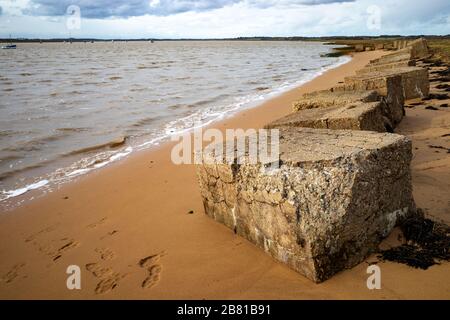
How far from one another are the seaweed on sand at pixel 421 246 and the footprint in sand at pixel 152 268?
5.96ft

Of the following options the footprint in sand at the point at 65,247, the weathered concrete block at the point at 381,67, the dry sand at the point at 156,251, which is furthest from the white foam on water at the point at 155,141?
the weathered concrete block at the point at 381,67

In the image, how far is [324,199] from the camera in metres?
2.67

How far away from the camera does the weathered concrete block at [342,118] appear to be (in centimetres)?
464

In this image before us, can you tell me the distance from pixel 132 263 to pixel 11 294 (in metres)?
0.99

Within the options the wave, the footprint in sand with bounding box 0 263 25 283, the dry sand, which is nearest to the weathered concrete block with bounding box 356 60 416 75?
the dry sand

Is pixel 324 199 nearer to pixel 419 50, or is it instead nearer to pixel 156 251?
pixel 156 251

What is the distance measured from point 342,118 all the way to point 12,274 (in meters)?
4.00

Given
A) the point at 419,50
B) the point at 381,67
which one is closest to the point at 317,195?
the point at 381,67

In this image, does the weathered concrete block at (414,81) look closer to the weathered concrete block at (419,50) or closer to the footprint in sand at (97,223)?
the footprint in sand at (97,223)

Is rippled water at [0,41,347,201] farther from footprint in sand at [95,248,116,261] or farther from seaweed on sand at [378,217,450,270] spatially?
seaweed on sand at [378,217,450,270]

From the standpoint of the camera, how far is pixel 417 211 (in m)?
3.30

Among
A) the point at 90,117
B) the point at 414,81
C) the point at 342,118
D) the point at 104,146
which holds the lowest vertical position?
the point at 104,146
